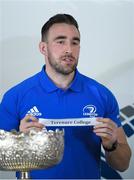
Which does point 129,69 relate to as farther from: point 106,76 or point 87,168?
point 87,168

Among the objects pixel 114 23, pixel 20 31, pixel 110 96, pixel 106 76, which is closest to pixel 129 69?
pixel 106 76

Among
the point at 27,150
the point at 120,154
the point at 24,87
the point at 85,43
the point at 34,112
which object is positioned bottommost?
the point at 27,150

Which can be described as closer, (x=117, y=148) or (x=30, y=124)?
(x=30, y=124)

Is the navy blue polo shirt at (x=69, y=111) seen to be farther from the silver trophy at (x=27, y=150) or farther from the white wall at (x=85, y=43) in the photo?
the silver trophy at (x=27, y=150)

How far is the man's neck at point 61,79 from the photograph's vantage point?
153 centimetres

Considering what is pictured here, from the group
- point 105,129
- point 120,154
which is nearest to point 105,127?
point 105,129

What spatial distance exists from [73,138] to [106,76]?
1.83ft

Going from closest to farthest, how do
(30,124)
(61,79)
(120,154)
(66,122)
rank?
(30,124), (66,122), (120,154), (61,79)

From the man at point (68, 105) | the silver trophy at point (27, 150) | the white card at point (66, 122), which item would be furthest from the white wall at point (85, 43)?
the silver trophy at point (27, 150)

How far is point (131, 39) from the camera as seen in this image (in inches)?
75.9

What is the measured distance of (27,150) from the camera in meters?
0.86

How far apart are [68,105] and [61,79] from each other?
130 millimetres

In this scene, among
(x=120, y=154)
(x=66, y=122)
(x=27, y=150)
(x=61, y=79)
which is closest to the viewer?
(x=27, y=150)

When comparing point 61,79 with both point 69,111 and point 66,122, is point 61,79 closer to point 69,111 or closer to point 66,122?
point 69,111
